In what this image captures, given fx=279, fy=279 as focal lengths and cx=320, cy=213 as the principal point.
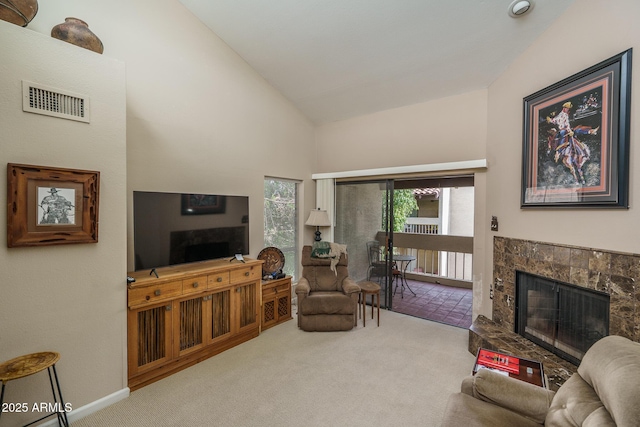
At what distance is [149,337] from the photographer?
2490 mm

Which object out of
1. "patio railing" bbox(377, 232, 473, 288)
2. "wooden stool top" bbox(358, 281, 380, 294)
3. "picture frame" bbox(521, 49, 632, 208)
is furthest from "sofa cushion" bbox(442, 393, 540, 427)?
"patio railing" bbox(377, 232, 473, 288)

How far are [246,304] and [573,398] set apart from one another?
2.89m

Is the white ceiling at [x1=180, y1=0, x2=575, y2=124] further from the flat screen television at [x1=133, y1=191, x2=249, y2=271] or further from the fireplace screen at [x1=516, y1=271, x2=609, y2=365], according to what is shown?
the fireplace screen at [x1=516, y1=271, x2=609, y2=365]

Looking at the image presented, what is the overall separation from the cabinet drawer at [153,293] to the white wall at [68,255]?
84 mm

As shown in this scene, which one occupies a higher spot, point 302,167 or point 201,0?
point 201,0

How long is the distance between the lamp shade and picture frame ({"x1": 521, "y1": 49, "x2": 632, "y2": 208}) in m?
2.57

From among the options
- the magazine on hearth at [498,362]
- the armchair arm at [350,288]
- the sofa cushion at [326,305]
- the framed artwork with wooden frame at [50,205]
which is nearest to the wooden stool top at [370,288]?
the armchair arm at [350,288]

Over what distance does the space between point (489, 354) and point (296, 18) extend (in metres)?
3.52

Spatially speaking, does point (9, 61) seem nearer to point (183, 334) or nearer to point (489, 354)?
point (183, 334)

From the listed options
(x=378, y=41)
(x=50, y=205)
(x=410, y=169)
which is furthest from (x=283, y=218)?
(x=50, y=205)

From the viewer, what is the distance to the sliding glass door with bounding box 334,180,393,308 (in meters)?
4.42

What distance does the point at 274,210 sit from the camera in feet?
14.4

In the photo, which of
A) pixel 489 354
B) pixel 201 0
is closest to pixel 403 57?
pixel 201 0

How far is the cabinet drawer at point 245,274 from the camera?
3150 mm
